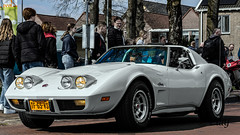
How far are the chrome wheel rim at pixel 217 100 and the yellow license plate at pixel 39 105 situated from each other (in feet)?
10.8

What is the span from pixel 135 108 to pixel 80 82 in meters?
0.87

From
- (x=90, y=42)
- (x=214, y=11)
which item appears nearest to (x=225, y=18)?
(x=214, y=11)

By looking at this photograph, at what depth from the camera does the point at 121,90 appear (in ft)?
21.3

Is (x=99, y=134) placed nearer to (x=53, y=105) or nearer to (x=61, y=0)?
(x=53, y=105)

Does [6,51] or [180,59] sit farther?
[6,51]

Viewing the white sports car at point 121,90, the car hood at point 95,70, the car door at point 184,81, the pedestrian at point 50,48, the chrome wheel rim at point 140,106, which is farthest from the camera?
the pedestrian at point 50,48

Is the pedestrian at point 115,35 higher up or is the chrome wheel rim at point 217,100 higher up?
the pedestrian at point 115,35

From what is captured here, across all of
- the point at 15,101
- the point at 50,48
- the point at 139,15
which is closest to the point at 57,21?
the point at 139,15

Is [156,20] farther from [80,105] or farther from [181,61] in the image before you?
[80,105]

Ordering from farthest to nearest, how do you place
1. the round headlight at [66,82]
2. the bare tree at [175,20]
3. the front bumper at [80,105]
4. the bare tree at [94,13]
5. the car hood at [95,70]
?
the bare tree at [94,13] → the bare tree at [175,20] → the car hood at [95,70] → the round headlight at [66,82] → the front bumper at [80,105]

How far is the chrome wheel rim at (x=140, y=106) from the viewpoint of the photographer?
675 centimetres

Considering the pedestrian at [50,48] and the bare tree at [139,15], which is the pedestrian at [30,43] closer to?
the pedestrian at [50,48]

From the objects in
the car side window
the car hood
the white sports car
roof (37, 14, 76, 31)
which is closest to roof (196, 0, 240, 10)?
roof (37, 14, 76, 31)

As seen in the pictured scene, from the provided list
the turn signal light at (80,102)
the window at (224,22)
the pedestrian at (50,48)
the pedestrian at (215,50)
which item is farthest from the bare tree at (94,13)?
the turn signal light at (80,102)
